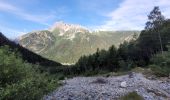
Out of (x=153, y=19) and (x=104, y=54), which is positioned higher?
(x=153, y=19)

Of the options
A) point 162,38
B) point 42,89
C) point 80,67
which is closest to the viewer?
point 42,89

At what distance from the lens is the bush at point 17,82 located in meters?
12.9

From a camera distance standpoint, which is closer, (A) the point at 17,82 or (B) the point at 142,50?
(A) the point at 17,82

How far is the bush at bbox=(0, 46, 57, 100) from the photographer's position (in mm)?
12919

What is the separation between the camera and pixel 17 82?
14.3 metres

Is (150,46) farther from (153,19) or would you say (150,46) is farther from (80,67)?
(80,67)

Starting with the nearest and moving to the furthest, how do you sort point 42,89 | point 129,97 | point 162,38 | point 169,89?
point 42,89 < point 129,97 < point 169,89 < point 162,38

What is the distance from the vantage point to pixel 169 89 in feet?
85.9

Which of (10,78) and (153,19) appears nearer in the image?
(10,78)

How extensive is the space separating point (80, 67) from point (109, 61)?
18.9 metres

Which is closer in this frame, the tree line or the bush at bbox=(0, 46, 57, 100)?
the bush at bbox=(0, 46, 57, 100)

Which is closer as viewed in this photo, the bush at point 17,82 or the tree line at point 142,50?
the bush at point 17,82

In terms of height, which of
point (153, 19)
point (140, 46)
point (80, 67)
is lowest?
point (80, 67)

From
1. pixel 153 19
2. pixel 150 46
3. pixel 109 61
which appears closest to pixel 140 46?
pixel 150 46
